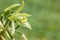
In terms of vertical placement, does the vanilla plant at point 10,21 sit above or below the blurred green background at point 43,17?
above

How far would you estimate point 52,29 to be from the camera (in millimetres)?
5195

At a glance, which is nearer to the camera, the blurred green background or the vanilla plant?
the vanilla plant

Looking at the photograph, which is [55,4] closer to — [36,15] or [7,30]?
[36,15]

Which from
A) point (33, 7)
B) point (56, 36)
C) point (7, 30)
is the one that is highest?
point (7, 30)

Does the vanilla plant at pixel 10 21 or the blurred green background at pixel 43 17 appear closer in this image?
the vanilla plant at pixel 10 21

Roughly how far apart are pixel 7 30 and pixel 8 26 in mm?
34

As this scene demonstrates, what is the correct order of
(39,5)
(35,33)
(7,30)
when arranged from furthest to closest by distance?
(39,5)
(35,33)
(7,30)

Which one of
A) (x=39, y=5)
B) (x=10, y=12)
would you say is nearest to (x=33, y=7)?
(x=39, y=5)

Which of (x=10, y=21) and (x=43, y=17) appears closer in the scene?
(x=10, y=21)

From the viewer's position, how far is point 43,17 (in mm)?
5465

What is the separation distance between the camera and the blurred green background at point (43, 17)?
497 cm

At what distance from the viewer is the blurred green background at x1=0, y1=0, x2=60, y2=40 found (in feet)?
16.3

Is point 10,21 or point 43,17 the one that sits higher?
point 10,21

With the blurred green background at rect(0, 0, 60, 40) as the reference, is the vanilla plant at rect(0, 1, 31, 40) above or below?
above
